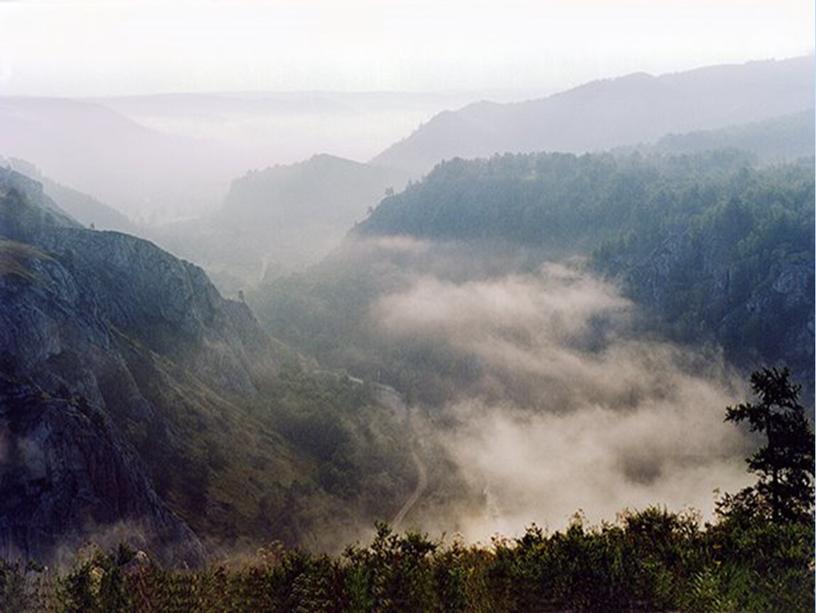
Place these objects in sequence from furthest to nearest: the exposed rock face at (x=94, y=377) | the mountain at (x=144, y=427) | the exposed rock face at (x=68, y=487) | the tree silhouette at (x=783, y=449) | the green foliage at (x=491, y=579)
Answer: the mountain at (x=144, y=427), the exposed rock face at (x=94, y=377), the exposed rock face at (x=68, y=487), the tree silhouette at (x=783, y=449), the green foliage at (x=491, y=579)

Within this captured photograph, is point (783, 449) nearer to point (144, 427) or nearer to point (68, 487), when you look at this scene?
point (68, 487)

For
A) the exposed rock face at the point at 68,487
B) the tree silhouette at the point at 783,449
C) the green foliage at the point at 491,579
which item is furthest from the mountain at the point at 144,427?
the tree silhouette at the point at 783,449

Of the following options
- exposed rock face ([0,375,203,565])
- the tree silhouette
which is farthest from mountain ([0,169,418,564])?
the tree silhouette

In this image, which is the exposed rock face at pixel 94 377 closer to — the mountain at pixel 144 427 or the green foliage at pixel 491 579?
the mountain at pixel 144 427

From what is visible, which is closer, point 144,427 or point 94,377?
point 94,377

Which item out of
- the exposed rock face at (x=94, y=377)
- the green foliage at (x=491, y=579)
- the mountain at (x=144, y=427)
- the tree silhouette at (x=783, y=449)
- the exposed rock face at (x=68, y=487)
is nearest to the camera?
the green foliage at (x=491, y=579)

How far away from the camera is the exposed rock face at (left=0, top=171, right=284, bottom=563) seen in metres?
92.7

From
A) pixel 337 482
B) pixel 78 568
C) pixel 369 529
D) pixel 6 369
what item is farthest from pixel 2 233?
pixel 78 568

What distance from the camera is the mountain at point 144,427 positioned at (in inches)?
3760

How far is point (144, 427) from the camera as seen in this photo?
135125 mm

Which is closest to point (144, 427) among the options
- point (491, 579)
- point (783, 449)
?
point (491, 579)

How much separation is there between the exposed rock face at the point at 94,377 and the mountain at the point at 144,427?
0.93 feet

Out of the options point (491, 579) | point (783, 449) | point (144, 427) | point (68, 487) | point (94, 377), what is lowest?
point (144, 427)

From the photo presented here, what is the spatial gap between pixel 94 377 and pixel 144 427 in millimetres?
14395
